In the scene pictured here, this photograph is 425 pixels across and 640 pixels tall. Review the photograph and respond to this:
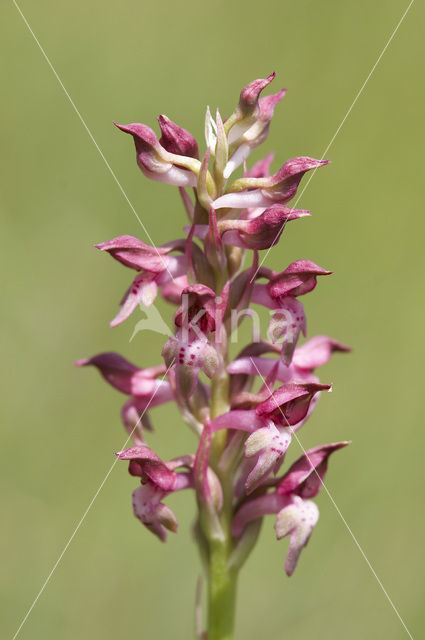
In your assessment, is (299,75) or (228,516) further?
(299,75)

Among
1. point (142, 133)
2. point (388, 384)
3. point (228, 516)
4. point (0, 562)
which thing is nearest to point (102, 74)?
point (388, 384)

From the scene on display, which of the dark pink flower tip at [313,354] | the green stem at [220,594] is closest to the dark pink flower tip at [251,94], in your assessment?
the dark pink flower tip at [313,354]

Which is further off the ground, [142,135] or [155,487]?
[142,135]

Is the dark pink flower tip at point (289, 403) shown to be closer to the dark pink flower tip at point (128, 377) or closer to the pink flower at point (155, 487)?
the pink flower at point (155, 487)

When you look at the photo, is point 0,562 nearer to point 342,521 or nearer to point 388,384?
point 342,521

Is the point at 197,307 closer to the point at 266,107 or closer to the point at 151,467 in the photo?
the point at 151,467

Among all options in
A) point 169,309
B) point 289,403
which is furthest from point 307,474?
point 169,309

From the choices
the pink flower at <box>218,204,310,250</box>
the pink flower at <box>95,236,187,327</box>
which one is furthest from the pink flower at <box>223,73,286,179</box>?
the pink flower at <box>95,236,187,327</box>
